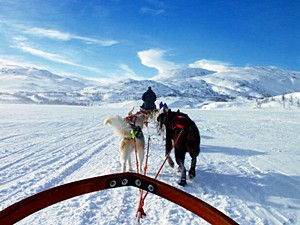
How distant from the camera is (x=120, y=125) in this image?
4.38m

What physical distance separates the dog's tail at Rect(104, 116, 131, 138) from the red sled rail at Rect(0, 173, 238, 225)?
2.89m

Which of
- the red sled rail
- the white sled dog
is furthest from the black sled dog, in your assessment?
→ the red sled rail

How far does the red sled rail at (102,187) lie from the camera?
113 centimetres

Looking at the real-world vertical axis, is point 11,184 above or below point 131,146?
below

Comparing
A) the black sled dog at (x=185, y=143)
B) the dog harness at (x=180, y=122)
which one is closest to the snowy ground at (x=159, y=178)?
the black sled dog at (x=185, y=143)

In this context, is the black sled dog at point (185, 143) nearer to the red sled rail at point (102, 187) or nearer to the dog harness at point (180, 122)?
the dog harness at point (180, 122)

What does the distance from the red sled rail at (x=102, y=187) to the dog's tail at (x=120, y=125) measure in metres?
2.89

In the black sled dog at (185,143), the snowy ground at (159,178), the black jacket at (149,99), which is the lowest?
the snowy ground at (159,178)

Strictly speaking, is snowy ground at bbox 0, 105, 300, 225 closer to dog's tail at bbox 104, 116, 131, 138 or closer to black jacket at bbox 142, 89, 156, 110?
dog's tail at bbox 104, 116, 131, 138

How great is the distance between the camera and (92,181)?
134 centimetres

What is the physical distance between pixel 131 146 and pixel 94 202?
137cm

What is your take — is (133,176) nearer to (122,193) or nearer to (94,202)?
(94,202)

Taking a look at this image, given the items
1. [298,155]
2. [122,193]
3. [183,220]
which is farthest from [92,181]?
[298,155]

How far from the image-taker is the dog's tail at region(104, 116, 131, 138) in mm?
4266
